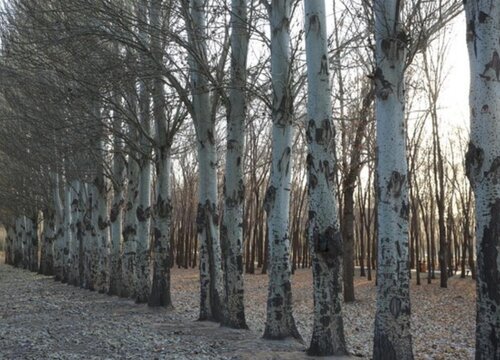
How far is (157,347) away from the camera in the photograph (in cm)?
848

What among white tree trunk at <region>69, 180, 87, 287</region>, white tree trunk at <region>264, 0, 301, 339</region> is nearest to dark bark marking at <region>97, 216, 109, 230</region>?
white tree trunk at <region>69, 180, 87, 287</region>

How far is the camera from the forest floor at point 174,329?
320 inches

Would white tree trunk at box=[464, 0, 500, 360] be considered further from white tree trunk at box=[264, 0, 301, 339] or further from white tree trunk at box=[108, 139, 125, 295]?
white tree trunk at box=[108, 139, 125, 295]

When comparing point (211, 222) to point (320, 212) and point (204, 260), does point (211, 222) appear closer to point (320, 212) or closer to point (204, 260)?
point (204, 260)

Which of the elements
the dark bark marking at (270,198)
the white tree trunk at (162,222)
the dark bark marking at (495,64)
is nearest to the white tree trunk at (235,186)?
the dark bark marking at (270,198)

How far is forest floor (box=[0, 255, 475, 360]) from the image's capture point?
812 centimetres

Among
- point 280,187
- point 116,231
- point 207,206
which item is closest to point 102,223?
point 116,231

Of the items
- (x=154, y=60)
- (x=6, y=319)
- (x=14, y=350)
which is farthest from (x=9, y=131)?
(x=14, y=350)

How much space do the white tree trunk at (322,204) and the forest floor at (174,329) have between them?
514 millimetres

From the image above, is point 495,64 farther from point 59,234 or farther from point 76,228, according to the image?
point 59,234

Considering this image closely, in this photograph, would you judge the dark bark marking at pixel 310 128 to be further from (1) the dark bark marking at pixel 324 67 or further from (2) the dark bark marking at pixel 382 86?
(2) the dark bark marking at pixel 382 86

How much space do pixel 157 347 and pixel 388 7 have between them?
5.74m

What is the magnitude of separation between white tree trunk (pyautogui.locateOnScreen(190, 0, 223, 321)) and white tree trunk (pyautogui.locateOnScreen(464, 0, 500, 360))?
670 cm

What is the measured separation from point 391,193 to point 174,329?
5.75 meters
